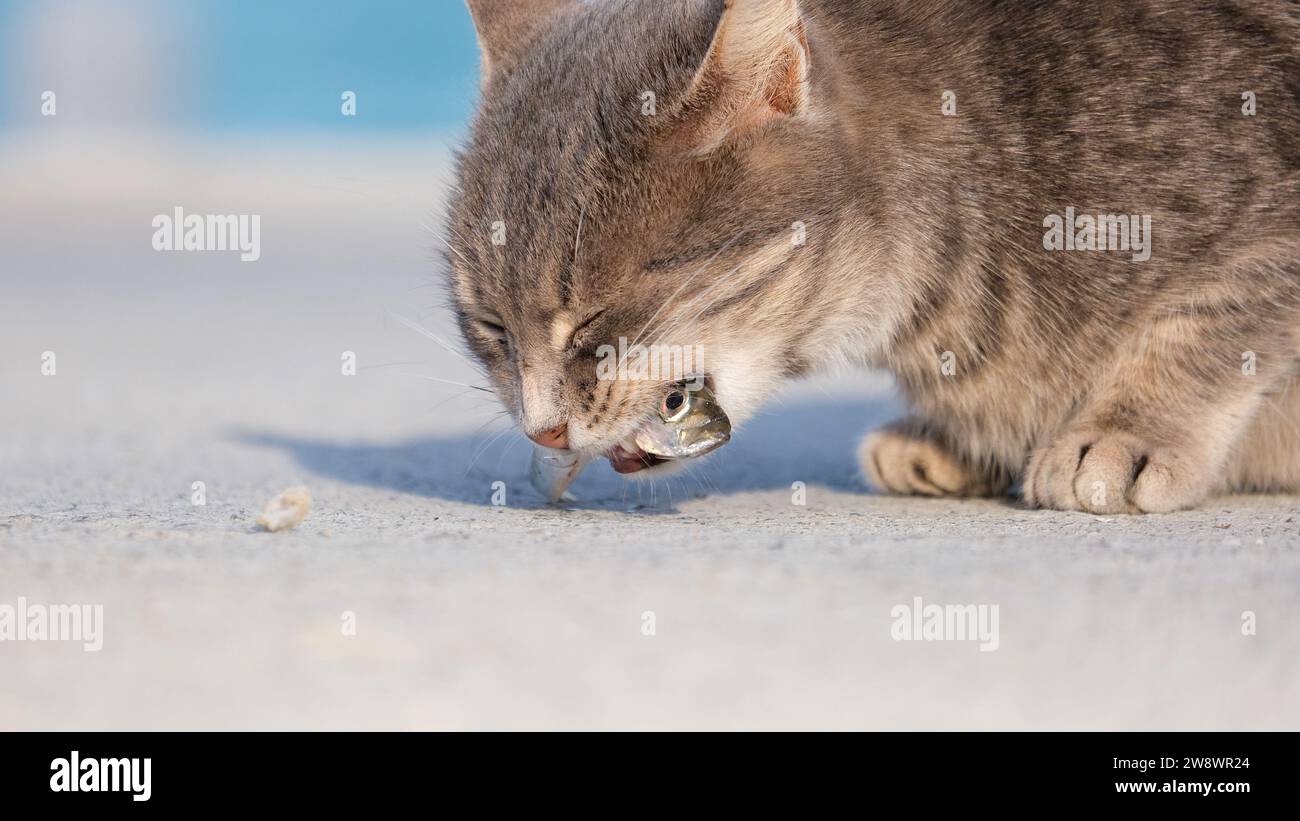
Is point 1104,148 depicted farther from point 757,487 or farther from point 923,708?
point 923,708

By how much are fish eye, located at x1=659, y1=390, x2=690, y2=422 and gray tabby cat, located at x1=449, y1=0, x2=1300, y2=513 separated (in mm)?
46

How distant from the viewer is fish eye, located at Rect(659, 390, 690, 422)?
1.87 m

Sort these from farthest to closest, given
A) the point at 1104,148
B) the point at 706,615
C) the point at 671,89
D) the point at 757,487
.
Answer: the point at 757,487 → the point at 1104,148 → the point at 671,89 → the point at 706,615

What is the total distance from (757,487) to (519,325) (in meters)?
0.79

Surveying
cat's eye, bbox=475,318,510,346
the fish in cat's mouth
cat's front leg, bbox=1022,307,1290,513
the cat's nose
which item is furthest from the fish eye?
cat's front leg, bbox=1022,307,1290,513

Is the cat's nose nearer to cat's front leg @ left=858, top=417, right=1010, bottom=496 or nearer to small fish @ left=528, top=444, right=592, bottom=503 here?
small fish @ left=528, top=444, right=592, bottom=503

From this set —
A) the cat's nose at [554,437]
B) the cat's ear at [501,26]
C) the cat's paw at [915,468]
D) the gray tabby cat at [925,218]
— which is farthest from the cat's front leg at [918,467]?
the cat's ear at [501,26]

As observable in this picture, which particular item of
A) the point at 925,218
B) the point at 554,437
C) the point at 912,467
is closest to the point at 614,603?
the point at 554,437

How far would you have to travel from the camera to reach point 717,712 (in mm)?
1084

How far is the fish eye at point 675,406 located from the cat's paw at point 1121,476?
2.03 feet

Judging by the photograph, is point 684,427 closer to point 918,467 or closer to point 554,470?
point 554,470

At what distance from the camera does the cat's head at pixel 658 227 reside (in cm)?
180

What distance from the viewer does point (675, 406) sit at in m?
1.88
